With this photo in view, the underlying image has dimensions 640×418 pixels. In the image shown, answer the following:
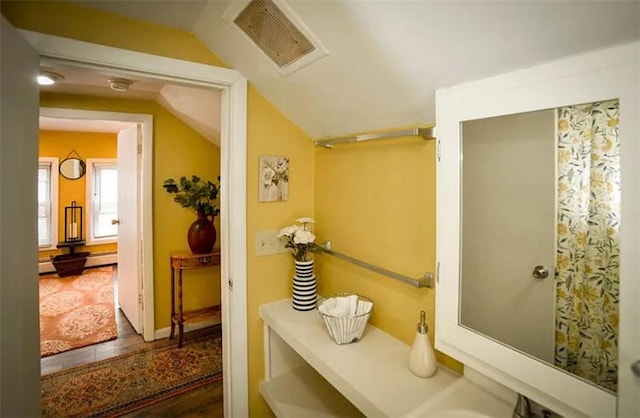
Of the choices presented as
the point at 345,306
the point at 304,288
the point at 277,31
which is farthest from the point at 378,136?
the point at 304,288

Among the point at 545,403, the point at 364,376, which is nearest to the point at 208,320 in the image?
the point at 364,376

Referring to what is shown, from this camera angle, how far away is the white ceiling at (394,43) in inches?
29.3

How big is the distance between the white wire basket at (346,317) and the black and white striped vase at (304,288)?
0.74ft

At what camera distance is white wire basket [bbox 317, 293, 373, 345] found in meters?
1.40

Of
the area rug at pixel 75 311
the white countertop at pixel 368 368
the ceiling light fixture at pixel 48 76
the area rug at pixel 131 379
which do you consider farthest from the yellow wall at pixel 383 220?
the area rug at pixel 75 311

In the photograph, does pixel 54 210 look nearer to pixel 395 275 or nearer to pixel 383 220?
pixel 383 220

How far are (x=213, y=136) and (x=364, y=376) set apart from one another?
254 cm

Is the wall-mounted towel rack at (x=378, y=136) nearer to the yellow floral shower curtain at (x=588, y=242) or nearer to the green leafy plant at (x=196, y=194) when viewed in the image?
the yellow floral shower curtain at (x=588, y=242)

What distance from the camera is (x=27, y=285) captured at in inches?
43.8

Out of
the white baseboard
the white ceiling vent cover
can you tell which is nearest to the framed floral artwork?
the white ceiling vent cover

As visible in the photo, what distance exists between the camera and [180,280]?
9.79 ft

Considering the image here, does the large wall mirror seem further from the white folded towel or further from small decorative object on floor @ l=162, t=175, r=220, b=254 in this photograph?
small decorative object on floor @ l=162, t=175, r=220, b=254

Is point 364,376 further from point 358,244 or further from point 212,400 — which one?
point 212,400

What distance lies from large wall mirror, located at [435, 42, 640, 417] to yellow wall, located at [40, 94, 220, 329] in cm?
272
